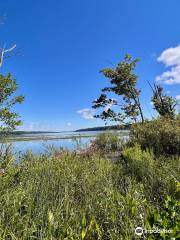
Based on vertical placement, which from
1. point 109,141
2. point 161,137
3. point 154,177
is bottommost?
point 154,177

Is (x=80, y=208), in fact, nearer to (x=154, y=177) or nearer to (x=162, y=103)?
(x=154, y=177)

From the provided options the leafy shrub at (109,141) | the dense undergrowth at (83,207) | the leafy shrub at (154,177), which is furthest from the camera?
the leafy shrub at (109,141)

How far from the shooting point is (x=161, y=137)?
10414 mm

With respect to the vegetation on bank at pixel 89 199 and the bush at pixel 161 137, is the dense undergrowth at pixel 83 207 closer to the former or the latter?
the vegetation on bank at pixel 89 199

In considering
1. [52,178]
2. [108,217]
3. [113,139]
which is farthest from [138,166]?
[113,139]

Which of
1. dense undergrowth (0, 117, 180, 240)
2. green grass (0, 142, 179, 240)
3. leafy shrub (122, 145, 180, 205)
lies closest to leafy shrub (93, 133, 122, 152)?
leafy shrub (122, 145, 180, 205)

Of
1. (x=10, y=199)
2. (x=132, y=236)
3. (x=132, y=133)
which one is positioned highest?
(x=132, y=133)

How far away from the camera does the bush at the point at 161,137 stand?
9766 mm

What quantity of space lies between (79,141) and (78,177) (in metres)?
5.15

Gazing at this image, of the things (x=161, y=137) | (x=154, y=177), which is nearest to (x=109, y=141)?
(x=161, y=137)

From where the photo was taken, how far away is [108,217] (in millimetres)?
3354

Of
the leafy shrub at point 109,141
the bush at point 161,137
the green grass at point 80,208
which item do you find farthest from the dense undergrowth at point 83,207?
the leafy shrub at point 109,141

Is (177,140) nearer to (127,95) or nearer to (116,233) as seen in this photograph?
(116,233)

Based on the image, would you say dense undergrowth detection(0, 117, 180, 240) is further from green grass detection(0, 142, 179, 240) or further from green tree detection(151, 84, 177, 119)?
green tree detection(151, 84, 177, 119)
